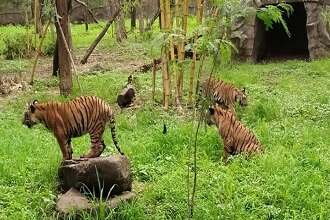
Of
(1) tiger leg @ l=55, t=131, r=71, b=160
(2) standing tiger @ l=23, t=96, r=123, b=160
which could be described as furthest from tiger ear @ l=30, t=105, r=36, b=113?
(1) tiger leg @ l=55, t=131, r=71, b=160

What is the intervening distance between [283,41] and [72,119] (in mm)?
10902

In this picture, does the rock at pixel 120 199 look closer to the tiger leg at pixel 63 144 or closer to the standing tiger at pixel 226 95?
the tiger leg at pixel 63 144

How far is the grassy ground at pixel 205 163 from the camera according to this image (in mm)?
4828

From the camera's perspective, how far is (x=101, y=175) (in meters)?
4.94

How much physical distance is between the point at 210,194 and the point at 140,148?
5.08 feet

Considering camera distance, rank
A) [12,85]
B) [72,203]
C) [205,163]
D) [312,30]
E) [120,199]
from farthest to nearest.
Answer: [312,30] → [12,85] → [205,163] → [120,199] → [72,203]

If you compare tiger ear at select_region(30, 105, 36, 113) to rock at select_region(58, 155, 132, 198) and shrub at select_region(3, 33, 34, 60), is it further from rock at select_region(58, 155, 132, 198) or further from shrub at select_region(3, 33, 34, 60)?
shrub at select_region(3, 33, 34, 60)

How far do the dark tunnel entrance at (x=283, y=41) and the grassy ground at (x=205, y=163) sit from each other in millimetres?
3960

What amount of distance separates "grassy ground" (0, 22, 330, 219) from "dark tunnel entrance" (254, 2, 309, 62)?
Answer: 396 centimetres

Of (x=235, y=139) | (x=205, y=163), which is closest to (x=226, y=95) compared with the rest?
(x=235, y=139)

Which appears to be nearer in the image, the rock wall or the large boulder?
the large boulder

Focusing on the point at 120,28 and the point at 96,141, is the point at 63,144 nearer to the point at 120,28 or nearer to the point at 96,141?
the point at 96,141

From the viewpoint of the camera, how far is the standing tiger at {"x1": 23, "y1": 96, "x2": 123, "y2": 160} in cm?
554

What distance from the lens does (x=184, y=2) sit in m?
8.26
